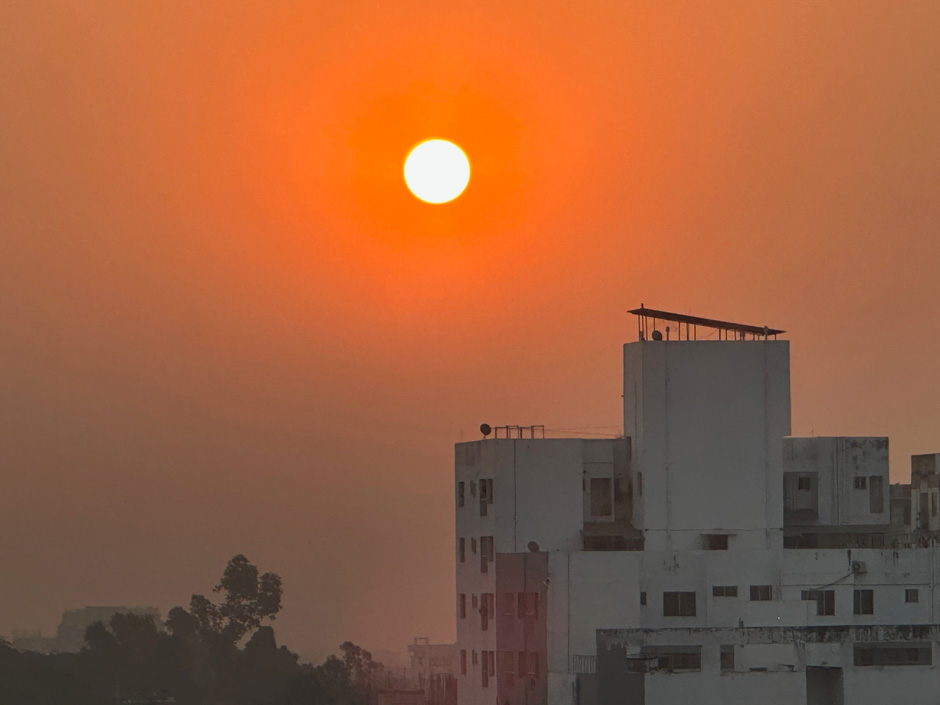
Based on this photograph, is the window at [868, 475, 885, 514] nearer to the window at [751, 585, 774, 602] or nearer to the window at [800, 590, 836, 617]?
the window at [800, 590, 836, 617]

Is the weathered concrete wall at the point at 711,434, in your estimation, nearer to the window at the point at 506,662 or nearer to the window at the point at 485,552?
the window at the point at 485,552

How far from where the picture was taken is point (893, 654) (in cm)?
6334

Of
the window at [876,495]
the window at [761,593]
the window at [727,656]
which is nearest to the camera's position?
the window at [727,656]

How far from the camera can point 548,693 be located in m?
64.0

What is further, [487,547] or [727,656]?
[487,547]

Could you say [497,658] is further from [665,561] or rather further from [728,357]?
[728,357]

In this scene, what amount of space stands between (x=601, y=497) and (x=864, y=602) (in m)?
10.7

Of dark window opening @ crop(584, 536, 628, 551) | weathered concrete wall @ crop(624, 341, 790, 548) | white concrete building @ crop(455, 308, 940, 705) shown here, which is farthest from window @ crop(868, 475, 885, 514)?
dark window opening @ crop(584, 536, 628, 551)

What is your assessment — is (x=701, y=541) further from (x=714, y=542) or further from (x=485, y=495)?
(x=485, y=495)

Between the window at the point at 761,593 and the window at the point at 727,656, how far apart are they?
22.0 ft

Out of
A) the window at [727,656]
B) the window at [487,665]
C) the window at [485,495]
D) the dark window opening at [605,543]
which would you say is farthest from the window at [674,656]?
the window at [485,495]

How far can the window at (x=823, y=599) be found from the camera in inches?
2680

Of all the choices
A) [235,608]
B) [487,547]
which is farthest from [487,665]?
[235,608]

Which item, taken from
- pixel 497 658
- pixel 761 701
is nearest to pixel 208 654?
pixel 497 658
